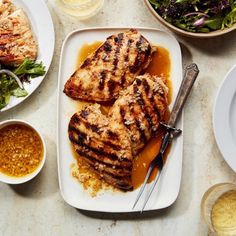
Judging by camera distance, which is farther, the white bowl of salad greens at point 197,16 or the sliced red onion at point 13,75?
the sliced red onion at point 13,75

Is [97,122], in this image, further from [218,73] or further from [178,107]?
[218,73]

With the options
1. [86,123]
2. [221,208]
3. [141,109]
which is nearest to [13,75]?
[86,123]

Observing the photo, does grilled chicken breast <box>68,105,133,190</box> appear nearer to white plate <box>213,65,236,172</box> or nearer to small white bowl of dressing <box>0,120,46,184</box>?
small white bowl of dressing <box>0,120,46,184</box>

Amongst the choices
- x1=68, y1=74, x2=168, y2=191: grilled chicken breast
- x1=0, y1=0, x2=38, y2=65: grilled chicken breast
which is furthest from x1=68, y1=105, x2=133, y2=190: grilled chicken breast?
x1=0, y1=0, x2=38, y2=65: grilled chicken breast

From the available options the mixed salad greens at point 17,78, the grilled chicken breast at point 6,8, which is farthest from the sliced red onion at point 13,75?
the grilled chicken breast at point 6,8

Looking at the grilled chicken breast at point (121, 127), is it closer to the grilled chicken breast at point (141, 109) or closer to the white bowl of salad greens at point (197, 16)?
the grilled chicken breast at point (141, 109)

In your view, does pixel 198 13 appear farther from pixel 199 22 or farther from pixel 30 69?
pixel 30 69

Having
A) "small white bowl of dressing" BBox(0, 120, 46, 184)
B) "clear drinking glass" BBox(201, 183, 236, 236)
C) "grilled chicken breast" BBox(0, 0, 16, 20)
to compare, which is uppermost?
"grilled chicken breast" BBox(0, 0, 16, 20)
